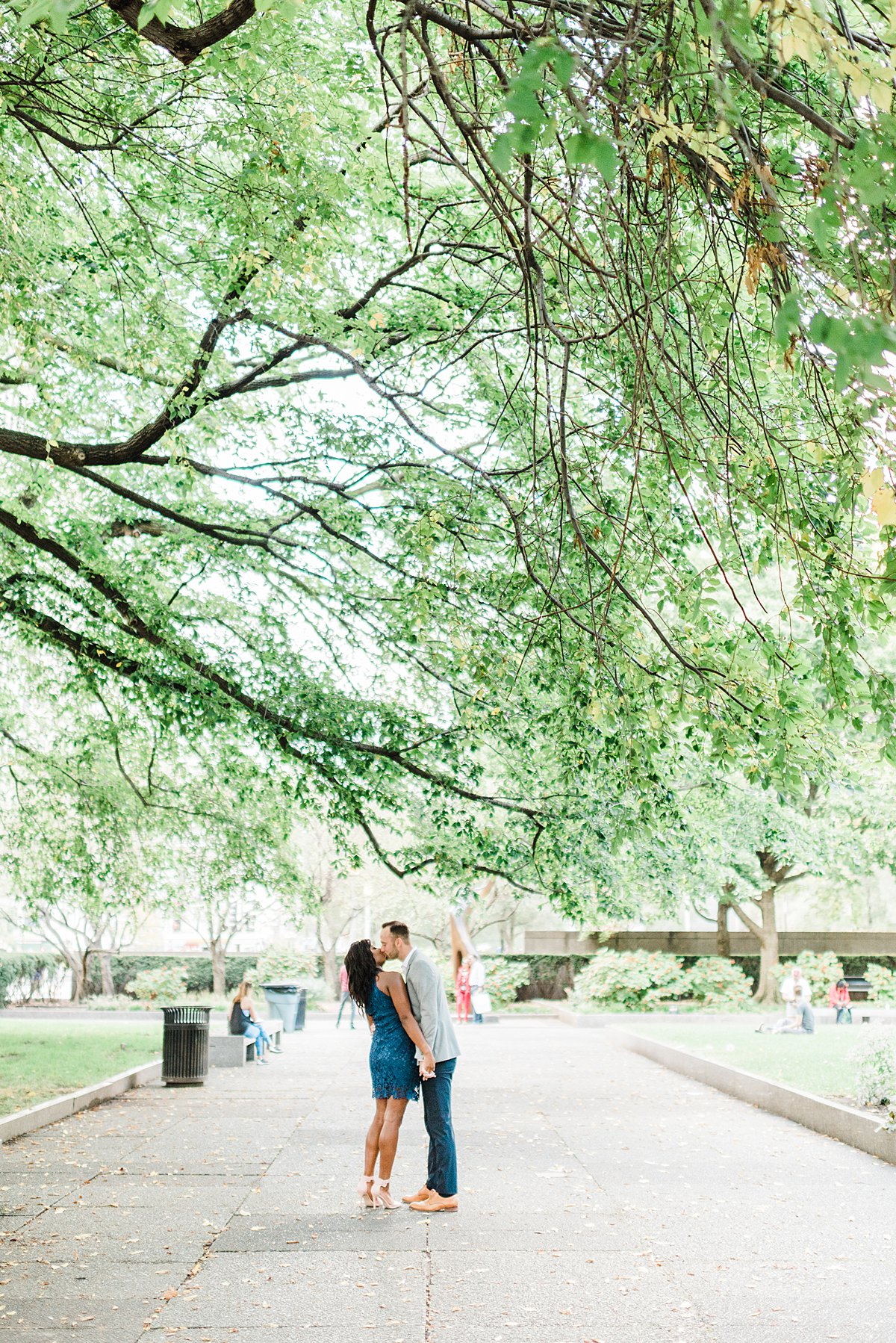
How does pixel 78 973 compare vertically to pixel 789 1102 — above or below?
above

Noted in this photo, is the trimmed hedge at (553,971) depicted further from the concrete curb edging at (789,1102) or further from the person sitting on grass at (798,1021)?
the concrete curb edging at (789,1102)

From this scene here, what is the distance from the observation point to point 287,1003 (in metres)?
24.8

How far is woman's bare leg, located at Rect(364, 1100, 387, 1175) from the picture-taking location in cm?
773

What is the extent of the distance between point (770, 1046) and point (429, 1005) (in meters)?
13.0

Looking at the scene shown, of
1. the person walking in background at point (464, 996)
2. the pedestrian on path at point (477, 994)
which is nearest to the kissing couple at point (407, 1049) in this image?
the person walking in background at point (464, 996)

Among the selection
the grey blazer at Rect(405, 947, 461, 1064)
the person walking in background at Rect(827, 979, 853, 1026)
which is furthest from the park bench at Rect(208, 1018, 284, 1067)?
the person walking in background at Rect(827, 979, 853, 1026)

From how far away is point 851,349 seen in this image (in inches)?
107

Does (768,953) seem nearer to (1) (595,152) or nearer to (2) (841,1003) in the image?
(2) (841,1003)

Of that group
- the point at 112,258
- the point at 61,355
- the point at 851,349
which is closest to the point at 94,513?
the point at 61,355

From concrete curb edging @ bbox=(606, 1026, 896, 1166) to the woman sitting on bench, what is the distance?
6459 millimetres

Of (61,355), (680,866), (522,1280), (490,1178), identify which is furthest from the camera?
(680,866)

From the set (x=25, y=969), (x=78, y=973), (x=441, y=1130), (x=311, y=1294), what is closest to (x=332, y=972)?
(x=78, y=973)

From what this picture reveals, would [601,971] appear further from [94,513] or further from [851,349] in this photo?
[851,349]

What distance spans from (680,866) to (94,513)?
26.0 ft
